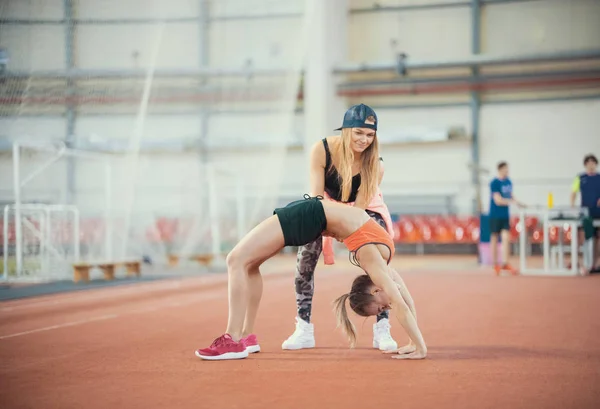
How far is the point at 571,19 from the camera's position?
2172cm

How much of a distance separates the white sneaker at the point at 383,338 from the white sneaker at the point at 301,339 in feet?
1.29

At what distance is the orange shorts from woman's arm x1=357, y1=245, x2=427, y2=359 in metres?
0.04

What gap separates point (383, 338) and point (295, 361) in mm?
681

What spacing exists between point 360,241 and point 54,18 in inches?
208

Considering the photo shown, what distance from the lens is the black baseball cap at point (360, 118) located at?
14.2 ft

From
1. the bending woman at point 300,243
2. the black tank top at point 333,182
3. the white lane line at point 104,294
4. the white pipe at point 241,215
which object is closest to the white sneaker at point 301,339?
the bending woman at point 300,243

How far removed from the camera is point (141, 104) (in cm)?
1181

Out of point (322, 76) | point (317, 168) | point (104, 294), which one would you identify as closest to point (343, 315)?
point (317, 168)

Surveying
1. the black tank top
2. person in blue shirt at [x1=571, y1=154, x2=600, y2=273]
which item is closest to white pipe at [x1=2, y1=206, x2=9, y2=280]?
the black tank top

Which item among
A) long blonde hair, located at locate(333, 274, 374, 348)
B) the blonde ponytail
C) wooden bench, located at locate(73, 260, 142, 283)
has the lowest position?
wooden bench, located at locate(73, 260, 142, 283)

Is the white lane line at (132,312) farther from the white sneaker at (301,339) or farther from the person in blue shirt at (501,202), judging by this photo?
the person in blue shirt at (501,202)

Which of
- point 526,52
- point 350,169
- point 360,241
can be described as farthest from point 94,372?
point 526,52

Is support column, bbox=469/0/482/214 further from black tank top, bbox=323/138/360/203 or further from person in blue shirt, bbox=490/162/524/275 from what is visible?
black tank top, bbox=323/138/360/203

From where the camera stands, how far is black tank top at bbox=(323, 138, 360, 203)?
4543 mm
